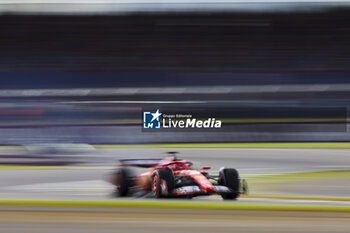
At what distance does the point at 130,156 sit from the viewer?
9.49m

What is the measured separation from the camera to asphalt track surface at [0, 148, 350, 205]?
215 inches

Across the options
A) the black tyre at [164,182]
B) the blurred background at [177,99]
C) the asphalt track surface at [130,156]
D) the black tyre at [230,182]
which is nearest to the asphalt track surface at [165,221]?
the blurred background at [177,99]

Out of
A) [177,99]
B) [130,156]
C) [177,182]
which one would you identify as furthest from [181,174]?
[177,99]

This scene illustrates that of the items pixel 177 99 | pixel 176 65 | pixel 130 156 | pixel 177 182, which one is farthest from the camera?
pixel 176 65

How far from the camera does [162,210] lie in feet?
14.0

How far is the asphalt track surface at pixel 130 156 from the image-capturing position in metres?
5.47

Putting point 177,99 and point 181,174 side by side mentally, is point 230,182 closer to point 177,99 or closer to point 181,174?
point 181,174

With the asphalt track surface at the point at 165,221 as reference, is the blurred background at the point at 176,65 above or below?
above

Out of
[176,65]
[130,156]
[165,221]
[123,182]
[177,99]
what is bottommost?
[165,221]

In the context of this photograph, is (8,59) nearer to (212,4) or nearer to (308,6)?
(212,4)

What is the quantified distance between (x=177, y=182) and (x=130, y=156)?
15.3 feet

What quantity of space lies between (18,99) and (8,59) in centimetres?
309

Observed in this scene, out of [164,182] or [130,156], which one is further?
[130,156]

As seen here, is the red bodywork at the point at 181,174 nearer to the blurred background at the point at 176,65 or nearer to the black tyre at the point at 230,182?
the black tyre at the point at 230,182
